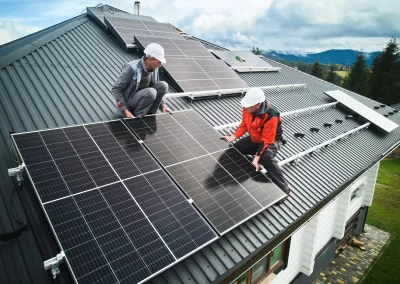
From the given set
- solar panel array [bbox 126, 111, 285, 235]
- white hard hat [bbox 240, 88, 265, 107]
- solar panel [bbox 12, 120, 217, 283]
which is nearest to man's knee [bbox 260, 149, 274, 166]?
solar panel array [bbox 126, 111, 285, 235]

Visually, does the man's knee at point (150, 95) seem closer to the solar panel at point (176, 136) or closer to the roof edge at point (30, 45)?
the solar panel at point (176, 136)

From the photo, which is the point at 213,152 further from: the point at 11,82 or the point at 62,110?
the point at 11,82

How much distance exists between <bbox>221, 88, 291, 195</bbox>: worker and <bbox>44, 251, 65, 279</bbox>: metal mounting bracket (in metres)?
4.88

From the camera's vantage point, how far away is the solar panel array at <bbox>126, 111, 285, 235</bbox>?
5.85 metres

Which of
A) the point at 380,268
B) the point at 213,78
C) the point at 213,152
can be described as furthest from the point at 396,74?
the point at 213,152

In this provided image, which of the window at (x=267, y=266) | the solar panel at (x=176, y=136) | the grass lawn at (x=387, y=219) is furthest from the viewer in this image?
the grass lawn at (x=387, y=219)

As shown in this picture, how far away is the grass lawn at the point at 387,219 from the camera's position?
48.0 ft

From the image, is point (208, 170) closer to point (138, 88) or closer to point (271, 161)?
point (271, 161)

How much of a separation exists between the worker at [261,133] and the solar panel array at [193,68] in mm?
3981

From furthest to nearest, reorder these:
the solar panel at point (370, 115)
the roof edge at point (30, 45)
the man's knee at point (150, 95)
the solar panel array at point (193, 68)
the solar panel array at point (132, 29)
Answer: the solar panel at point (370, 115), the solar panel array at point (132, 29), the solar panel array at point (193, 68), the roof edge at point (30, 45), the man's knee at point (150, 95)

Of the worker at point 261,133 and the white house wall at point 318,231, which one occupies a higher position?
the worker at point 261,133

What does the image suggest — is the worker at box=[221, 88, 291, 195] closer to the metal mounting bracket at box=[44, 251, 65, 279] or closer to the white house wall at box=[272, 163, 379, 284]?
the white house wall at box=[272, 163, 379, 284]

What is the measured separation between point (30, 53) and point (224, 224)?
9545 mm

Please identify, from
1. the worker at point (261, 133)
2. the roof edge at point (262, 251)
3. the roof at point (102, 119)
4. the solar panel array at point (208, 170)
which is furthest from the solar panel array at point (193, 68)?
the roof edge at point (262, 251)
